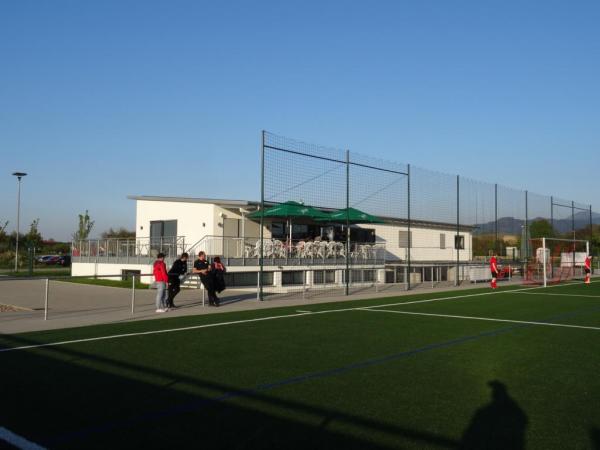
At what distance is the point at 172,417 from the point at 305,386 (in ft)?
5.25

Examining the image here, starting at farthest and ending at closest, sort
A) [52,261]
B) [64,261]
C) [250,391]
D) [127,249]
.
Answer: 1. [52,261]
2. [64,261]
3. [127,249]
4. [250,391]

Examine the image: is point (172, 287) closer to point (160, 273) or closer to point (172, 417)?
point (160, 273)

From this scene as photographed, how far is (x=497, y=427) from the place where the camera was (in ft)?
15.4

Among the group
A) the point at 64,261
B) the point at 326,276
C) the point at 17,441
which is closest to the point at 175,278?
the point at 17,441

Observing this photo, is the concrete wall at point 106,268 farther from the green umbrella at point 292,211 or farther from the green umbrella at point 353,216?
the green umbrella at point 353,216

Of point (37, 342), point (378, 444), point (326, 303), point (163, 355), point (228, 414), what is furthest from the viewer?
point (326, 303)

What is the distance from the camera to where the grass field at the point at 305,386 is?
449 cm

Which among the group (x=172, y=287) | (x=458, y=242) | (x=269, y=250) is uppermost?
(x=458, y=242)

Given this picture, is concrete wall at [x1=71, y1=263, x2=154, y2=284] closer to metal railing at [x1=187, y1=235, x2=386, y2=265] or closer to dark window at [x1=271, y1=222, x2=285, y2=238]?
metal railing at [x1=187, y1=235, x2=386, y2=265]

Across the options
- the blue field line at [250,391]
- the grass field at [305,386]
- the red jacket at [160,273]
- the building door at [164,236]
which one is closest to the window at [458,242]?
the building door at [164,236]

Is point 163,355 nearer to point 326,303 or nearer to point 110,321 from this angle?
point 110,321

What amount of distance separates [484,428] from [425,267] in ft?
85.6

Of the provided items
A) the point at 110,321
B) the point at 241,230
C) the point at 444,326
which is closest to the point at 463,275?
the point at 241,230

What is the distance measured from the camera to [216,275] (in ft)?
49.5
